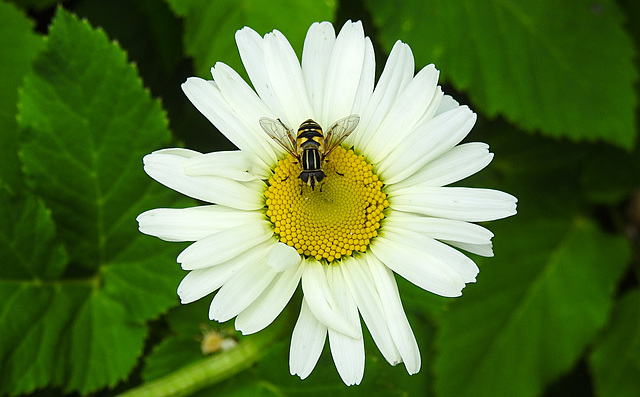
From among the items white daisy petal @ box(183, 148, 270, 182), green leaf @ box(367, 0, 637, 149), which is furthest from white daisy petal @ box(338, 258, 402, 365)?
green leaf @ box(367, 0, 637, 149)

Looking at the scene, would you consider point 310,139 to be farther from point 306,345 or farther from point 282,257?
point 306,345

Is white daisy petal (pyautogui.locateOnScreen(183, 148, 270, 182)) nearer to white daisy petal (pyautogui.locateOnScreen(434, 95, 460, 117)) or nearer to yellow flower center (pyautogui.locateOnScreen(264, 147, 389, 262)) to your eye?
yellow flower center (pyautogui.locateOnScreen(264, 147, 389, 262))

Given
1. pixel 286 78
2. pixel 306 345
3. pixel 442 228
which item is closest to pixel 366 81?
pixel 286 78

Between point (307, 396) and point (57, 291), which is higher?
point (307, 396)

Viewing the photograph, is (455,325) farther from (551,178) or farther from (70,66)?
(70,66)

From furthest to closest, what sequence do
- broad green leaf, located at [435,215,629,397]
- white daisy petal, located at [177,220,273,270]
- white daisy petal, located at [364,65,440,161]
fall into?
broad green leaf, located at [435,215,629,397] → white daisy petal, located at [364,65,440,161] → white daisy petal, located at [177,220,273,270]

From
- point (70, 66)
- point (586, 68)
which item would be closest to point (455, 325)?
point (586, 68)
